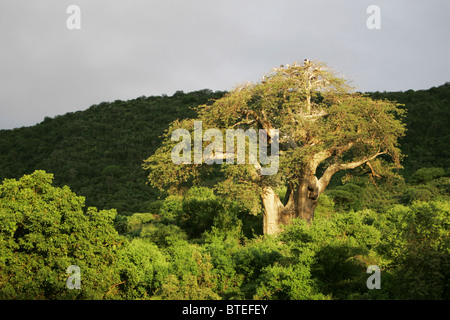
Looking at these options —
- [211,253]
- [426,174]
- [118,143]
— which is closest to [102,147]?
[118,143]

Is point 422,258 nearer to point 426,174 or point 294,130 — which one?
point 294,130

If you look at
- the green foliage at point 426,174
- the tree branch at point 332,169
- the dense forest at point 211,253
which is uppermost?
the tree branch at point 332,169

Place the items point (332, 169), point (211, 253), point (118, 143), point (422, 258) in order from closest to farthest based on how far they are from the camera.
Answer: point (422, 258) < point (211, 253) < point (332, 169) < point (118, 143)

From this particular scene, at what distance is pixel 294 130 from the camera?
1844 centimetres

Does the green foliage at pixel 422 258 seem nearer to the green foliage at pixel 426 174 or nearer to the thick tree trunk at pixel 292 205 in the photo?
the thick tree trunk at pixel 292 205

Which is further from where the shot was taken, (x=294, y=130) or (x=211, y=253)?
(x=294, y=130)

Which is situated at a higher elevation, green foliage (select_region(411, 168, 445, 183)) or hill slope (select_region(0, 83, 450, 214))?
hill slope (select_region(0, 83, 450, 214))

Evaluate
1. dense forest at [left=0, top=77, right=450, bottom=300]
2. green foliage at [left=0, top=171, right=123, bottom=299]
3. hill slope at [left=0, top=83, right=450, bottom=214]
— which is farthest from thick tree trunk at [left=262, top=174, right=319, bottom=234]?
hill slope at [left=0, top=83, right=450, bottom=214]

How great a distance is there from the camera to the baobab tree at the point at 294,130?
17797 millimetres

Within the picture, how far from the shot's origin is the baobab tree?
1780cm

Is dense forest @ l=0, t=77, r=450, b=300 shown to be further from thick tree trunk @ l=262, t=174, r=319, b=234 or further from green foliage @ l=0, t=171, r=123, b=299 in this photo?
thick tree trunk @ l=262, t=174, r=319, b=234

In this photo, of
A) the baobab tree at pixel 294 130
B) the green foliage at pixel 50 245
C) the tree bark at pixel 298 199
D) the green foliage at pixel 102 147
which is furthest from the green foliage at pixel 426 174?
the green foliage at pixel 50 245

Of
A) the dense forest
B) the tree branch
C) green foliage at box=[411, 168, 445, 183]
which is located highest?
the tree branch
